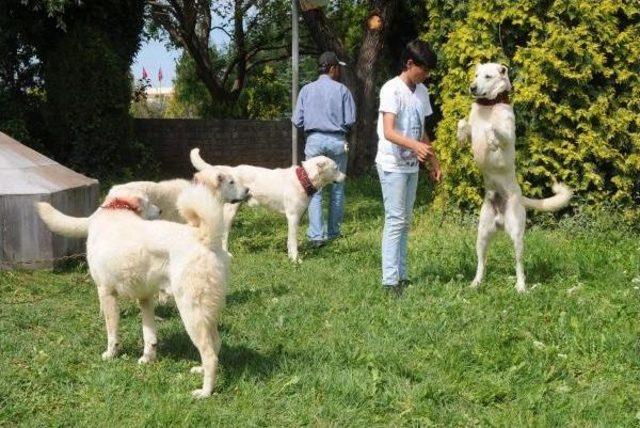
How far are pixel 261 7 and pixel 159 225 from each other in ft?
60.5

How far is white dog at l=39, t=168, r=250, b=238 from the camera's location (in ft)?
18.2

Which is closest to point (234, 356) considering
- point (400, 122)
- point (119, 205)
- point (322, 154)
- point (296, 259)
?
point (119, 205)

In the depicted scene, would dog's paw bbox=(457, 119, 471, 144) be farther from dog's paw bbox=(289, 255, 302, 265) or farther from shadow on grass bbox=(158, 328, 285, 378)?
shadow on grass bbox=(158, 328, 285, 378)

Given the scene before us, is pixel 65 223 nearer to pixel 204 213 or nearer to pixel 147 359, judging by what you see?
pixel 147 359

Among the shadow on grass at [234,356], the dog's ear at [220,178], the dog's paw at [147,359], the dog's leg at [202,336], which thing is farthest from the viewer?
the dog's ear at [220,178]

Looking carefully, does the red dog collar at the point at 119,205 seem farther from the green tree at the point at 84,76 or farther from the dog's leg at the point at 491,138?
the green tree at the point at 84,76

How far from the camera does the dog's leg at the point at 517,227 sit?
6297 mm

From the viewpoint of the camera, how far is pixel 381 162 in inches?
233

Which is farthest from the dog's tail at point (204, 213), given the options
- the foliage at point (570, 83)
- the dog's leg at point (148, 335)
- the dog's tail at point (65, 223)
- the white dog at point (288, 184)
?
the foliage at point (570, 83)

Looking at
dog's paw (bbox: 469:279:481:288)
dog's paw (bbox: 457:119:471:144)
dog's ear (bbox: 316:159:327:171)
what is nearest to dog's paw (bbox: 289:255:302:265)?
dog's ear (bbox: 316:159:327:171)

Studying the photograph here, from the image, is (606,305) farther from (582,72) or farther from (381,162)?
(582,72)

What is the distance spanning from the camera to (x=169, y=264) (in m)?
4.25

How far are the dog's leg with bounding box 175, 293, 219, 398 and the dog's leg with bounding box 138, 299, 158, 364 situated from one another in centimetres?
69

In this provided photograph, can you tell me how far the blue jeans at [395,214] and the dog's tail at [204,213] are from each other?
2040mm
